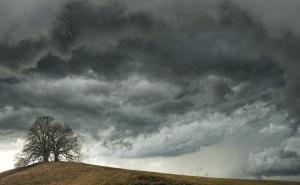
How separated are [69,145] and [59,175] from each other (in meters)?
24.2

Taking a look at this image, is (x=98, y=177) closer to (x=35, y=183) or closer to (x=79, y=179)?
(x=79, y=179)

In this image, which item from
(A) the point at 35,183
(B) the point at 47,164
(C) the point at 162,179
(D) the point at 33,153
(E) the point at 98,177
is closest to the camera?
(C) the point at 162,179

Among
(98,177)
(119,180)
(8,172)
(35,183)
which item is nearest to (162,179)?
(119,180)

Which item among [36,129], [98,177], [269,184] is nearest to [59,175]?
[98,177]

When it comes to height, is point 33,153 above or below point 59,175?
above

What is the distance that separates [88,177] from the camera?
209ft

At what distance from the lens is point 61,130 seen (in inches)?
3666

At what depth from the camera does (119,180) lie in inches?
2317

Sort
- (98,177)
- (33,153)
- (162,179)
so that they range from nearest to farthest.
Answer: (162,179), (98,177), (33,153)

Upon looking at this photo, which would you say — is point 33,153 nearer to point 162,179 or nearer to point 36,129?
point 36,129

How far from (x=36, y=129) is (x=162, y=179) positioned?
44.7 m

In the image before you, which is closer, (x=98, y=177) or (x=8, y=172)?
(x=98, y=177)

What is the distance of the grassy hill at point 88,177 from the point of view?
190 ft

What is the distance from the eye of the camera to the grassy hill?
57844 mm
